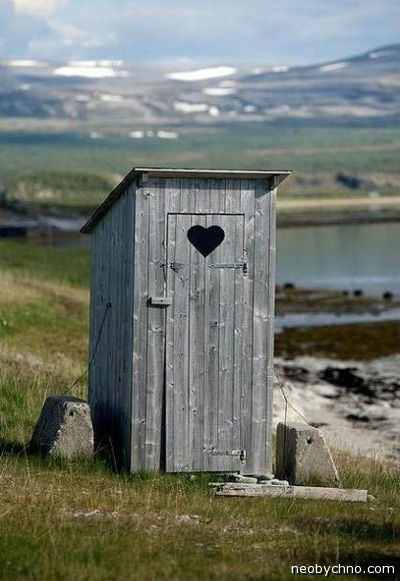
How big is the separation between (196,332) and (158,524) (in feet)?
8.02

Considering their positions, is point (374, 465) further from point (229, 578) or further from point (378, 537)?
point (229, 578)

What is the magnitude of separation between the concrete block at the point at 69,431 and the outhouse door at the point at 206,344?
29.4 inches

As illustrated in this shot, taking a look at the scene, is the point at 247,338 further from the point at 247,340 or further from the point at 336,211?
the point at 336,211

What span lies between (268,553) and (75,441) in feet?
10.9

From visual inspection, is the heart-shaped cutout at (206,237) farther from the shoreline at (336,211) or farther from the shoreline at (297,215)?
the shoreline at (336,211)

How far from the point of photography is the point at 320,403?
25031 mm

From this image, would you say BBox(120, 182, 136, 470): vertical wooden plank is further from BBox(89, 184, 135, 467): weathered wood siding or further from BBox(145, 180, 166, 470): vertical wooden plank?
BBox(145, 180, 166, 470): vertical wooden plank

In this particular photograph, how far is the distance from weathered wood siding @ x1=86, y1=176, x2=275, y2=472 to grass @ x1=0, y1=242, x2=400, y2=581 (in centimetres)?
41

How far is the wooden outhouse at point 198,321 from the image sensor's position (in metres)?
12.6

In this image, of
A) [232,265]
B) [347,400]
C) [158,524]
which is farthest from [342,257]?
[158,524]

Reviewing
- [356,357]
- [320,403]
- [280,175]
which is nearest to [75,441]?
[280,175]

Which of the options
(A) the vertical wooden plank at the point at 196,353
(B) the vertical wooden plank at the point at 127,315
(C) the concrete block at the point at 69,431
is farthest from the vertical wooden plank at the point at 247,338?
(C) the concrete block at the point at 69,431

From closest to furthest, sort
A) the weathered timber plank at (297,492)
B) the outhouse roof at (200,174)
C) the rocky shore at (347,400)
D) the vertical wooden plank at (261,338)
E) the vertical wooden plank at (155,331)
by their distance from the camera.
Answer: the weathered timber plank at (297,492) < the outhouse roof at (200,174) < the vertical wooden plank at (155,331) < the vertical wooden plank at (261,338) < the rocky shore at (347,400)

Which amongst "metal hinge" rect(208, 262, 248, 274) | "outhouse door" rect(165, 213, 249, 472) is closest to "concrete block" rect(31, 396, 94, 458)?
"outhouse door" rect(165, 213, 249, 472)
